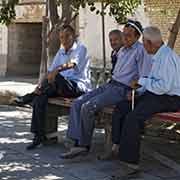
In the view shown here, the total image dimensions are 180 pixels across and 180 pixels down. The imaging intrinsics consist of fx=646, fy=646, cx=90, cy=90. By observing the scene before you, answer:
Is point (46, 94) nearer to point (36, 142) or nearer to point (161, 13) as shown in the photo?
point (36, 142)

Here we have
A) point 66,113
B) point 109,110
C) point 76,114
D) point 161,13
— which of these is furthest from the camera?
point 161,13

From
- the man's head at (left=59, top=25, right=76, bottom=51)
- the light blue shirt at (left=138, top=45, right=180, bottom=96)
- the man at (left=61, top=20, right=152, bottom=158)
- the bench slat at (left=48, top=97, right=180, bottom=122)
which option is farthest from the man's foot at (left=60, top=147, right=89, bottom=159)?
the man's head at (left=59, top=25, right=76, bottom=51)

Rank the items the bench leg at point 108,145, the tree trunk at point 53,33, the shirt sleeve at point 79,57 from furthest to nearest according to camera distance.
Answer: the tree trunk at point 53,33 → the shirt sleeve at point 79,57 → the bench leg at point 108,145

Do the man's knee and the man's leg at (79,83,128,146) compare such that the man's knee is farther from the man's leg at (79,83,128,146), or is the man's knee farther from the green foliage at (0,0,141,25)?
the green foliage at (0,0,141,25)

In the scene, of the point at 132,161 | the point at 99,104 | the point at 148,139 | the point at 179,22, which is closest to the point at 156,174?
the point at 132,161

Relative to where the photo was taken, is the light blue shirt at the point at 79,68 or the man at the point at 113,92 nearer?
the man at the point at 113,92

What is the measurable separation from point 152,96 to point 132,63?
0.69 meters

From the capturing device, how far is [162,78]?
631 cm

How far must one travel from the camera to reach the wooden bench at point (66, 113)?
633 cm

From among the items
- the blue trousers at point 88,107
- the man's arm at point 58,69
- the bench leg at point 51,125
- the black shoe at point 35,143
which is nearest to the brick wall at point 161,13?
the bench leg at point 51,125

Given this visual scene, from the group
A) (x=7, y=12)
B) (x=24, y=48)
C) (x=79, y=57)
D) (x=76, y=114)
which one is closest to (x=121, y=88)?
(x=76, y=114)

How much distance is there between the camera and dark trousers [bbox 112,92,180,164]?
246 inches

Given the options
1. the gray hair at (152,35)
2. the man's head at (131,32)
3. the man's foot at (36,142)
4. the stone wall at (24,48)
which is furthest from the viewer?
the stone wall at (24,48)

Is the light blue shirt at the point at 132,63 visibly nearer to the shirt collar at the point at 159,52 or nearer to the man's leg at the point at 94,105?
the man's leg at the point at 94,105
